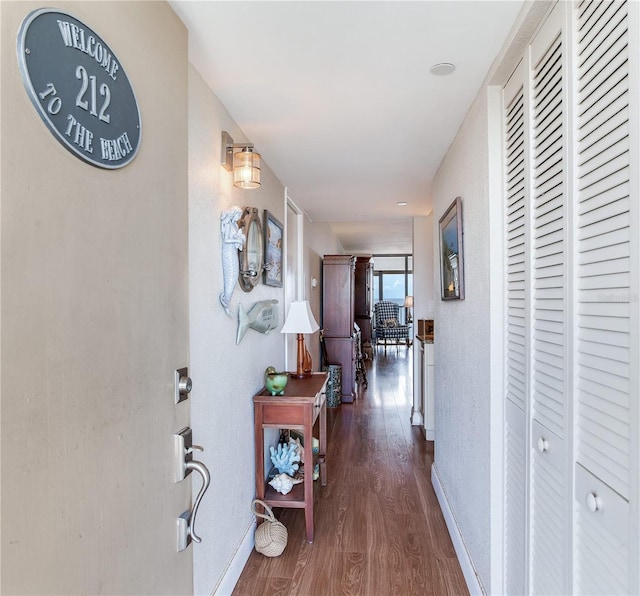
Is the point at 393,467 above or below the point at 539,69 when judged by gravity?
below

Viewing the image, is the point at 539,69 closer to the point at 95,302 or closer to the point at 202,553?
the point at 95,302

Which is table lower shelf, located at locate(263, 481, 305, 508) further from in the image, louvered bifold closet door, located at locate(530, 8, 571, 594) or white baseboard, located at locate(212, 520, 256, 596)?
louvered bifold closet door, located at locate(530, 8, 571, 594)

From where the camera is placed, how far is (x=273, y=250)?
2.77 m

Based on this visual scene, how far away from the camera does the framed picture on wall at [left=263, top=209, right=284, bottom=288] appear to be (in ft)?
8.44

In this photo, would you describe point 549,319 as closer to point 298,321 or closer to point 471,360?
point 471,360

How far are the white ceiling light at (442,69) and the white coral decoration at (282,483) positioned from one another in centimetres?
224

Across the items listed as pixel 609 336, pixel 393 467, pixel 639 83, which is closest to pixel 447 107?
pixel 639 83

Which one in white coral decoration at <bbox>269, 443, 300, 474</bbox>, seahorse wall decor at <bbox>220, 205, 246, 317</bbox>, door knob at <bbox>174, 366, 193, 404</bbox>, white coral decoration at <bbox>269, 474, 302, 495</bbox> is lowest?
white coral decoration at <bbox>269, 474, 302, 495</bbox>

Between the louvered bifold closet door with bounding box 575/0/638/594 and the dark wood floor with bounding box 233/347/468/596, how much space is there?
125cm

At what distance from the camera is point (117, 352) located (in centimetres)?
83

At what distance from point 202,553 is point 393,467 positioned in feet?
6.62

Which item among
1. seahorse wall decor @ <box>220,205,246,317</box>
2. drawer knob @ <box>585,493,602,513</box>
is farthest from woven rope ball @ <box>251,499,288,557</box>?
drawer knob @ <box>585,493,602,513</box>

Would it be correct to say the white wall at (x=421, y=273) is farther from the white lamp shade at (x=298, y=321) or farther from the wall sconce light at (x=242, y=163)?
the wall sconce light at (x=242, y=163)

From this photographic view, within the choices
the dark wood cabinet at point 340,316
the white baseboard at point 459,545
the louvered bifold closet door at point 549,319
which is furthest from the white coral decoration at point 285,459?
the dark wood cabinet at point 340,316
